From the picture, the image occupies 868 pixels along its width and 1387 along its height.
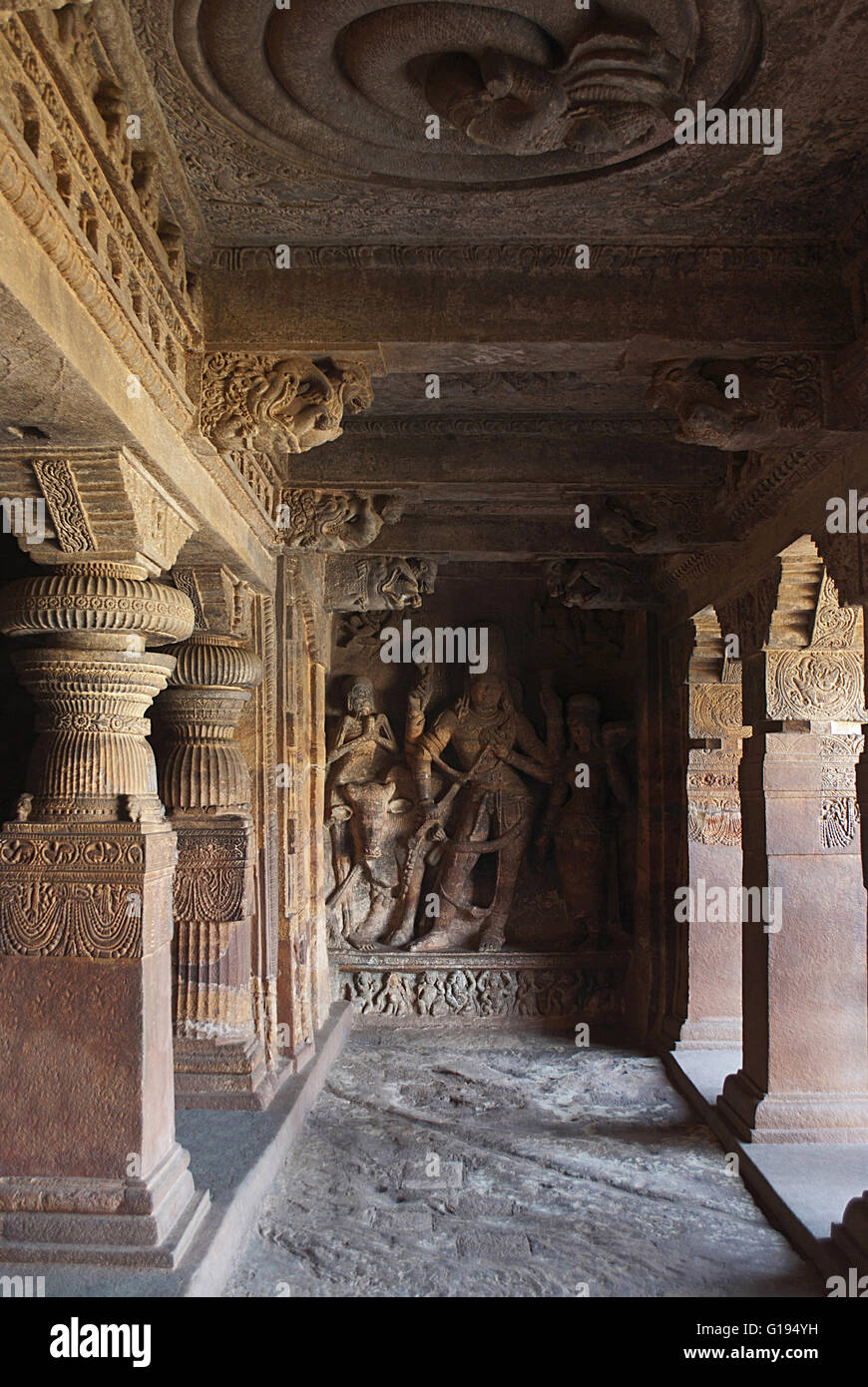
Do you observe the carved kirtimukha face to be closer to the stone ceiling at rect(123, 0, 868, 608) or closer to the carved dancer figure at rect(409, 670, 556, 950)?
the carved dancer figure at rect(409, 670, 556, 950)

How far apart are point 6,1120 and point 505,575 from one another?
685cm

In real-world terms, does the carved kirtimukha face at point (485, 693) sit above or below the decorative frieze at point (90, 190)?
below

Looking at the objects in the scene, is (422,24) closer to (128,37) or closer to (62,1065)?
(128,37)

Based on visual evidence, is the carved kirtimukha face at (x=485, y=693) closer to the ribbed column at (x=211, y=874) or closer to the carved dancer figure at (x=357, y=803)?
the carved dancer figure at (x=357, y=803)

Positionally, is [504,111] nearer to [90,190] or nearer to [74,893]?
[90,190]

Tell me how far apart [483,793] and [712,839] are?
7.68ft

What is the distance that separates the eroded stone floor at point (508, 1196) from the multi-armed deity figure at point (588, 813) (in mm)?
1778

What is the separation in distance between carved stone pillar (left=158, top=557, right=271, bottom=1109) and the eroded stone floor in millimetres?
691

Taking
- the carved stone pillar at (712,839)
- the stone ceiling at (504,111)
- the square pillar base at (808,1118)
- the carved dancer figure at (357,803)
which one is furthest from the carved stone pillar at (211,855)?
the carved stone pillar at (712,839)

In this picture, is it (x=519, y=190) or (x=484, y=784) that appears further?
(x=484, y=784)

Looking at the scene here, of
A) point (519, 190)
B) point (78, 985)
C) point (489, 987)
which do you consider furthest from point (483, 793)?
point (519, 190)

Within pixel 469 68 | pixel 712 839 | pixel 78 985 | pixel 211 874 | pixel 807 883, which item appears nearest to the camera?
pixel 469 68

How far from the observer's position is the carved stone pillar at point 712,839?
25.8ft

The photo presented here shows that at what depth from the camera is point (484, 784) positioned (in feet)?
31.1
